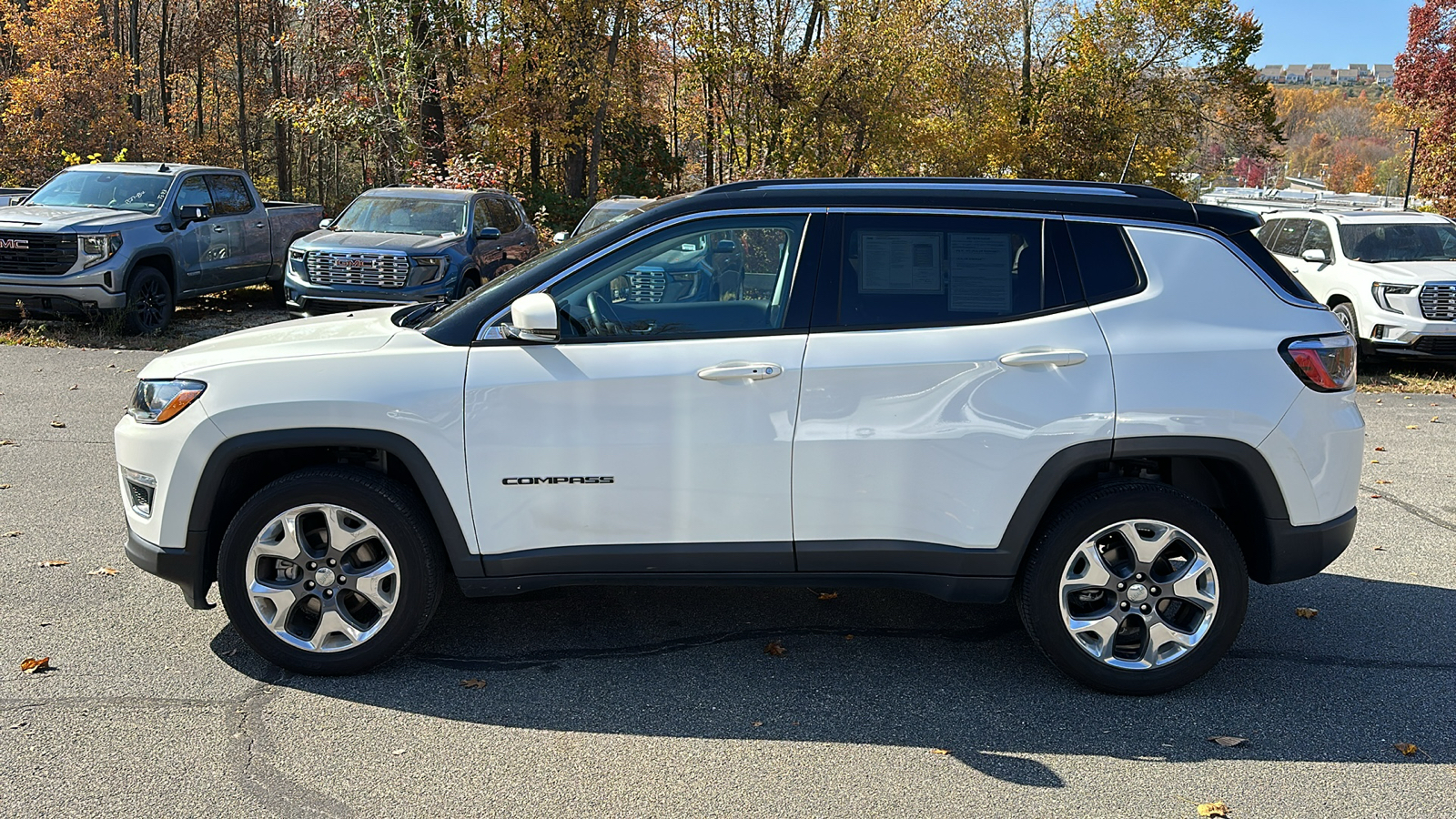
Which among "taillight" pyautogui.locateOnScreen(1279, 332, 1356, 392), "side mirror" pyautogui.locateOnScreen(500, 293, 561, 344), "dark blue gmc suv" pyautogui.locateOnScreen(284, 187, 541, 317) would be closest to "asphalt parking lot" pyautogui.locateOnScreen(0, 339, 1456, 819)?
"taillight" pyautogui.locateOnScreen(1279, 332, 1356, 392)

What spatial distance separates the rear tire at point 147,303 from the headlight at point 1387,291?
13460 mm

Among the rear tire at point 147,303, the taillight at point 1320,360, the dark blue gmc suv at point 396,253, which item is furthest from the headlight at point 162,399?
the rear tire at point 147,303

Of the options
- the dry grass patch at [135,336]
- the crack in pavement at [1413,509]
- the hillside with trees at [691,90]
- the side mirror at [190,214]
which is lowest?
the crack in pavement at [1413,509]

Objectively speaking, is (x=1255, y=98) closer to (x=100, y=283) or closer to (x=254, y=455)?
(x=100, y=283)

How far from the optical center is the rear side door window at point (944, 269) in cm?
425

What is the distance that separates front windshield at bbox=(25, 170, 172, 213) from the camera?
13.5 meters

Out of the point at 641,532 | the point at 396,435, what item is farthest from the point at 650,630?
the point at 396,435

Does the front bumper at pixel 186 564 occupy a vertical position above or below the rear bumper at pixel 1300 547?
below

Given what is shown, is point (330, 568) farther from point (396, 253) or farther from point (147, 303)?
point (147, 303)

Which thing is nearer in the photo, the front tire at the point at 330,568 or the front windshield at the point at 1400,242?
the front tire at the point at 330,568

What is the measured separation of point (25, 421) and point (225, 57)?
35100mm

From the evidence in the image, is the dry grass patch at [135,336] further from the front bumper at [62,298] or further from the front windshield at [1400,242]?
the front windshield at [1400,242]

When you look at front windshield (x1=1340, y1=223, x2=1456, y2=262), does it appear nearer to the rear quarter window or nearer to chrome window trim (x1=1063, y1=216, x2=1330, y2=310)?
chrome window trim (x1=1063, y1=216, x2=1330, y2=310)

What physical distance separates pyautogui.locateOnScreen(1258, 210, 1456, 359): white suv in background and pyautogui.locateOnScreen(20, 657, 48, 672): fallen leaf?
40.0 ft
